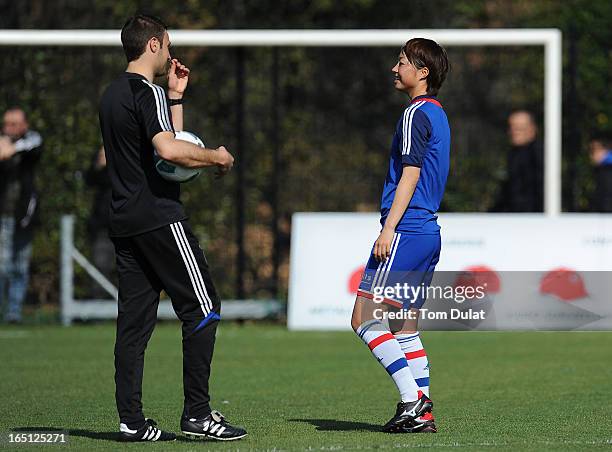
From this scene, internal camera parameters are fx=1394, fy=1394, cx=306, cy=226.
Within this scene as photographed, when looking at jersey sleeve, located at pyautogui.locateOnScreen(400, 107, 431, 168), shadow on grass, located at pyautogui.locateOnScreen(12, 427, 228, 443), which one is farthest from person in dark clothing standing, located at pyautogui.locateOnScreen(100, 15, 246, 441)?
jersey sleeve, located at pyautogui.locateOnScreen(400, 107, 431, 168)

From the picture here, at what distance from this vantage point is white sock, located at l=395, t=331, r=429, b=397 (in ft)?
25.4

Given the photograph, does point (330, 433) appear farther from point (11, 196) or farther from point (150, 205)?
point (11, 196)

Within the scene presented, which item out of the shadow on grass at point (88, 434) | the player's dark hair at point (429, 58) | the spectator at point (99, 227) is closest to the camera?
the shadow on grass at point (88, 434)

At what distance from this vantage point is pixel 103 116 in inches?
284

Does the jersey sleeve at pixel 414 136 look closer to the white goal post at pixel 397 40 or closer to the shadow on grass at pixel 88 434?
the shadow on grass at pixel 88 434

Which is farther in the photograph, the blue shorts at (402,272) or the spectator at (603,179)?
the spectator at (603,179)

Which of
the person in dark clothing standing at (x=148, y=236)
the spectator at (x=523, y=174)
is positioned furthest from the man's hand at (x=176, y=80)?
the spectator at (x=523, y=174)

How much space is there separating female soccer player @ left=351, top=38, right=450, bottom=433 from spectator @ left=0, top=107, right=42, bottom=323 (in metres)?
9.63

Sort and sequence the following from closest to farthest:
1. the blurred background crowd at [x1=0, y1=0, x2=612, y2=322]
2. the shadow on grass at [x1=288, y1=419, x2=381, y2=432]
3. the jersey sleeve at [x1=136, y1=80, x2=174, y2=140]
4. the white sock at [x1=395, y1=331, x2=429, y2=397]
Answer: the jersey sleeve at [x1=136, y1=80, x2=174, y2=140] < the white sock at [x1=395, y1=331, x2=429, y2=397] < the shadow on grass at [x1=288, y1=419, x2=381, y2=432] < the blurred background crowd at [x1=0, y1=0, x2=612, y2=322]

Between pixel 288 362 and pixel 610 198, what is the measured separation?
5.80 metres

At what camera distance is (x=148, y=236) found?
23.6ft

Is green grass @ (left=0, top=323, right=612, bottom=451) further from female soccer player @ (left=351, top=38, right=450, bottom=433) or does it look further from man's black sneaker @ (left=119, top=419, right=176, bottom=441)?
female soccer player @ (left=351, top=38, right=450, bottom=433)

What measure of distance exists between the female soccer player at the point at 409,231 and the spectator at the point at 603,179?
9196 mm

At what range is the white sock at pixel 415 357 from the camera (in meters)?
7.75
